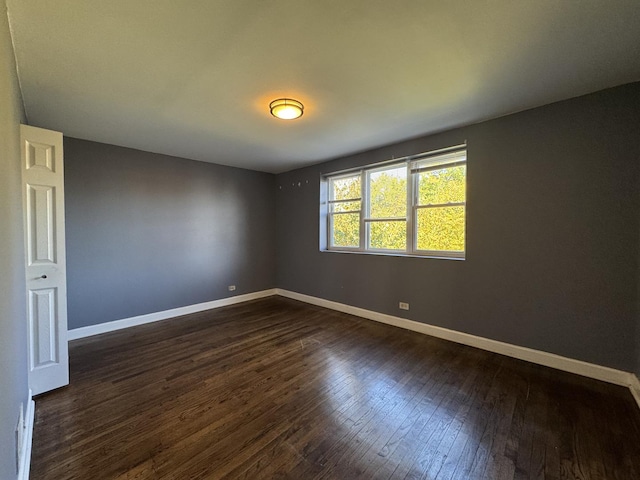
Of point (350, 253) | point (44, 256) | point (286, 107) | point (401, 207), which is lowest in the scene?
point (350, 253)

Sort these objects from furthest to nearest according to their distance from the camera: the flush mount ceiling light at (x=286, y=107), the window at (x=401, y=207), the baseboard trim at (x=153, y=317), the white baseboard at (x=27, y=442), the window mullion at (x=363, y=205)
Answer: the window mullion at (x=363, y=205) → the baseboard trim at (x=153, y=317) → the window at (x=401, y=207) → the flush mount ceiling light at (x=286, y=107) → the white baseboard at (x=27, y=442)

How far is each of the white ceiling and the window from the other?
0.65 meters

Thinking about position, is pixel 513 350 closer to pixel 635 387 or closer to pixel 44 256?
pixel 635 387

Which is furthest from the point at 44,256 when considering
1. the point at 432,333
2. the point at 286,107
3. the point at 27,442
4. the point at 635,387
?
the point at 635,387

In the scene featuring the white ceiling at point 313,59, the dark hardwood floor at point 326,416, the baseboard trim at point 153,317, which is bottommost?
the dark hardwood floor at point 326,416

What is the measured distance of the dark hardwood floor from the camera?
1.48m

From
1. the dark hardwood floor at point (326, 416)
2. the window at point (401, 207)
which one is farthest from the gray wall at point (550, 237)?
the dark hardwood floor at point (326, 416)

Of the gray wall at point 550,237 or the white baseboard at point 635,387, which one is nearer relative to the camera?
the white baseboard at point 635,387

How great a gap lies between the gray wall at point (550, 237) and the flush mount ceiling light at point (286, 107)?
1.76 meters

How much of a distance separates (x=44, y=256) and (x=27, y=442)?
1.36m

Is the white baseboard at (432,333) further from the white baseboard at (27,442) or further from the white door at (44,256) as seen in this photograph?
the white door at (44,256)

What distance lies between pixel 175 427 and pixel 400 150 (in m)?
3.80

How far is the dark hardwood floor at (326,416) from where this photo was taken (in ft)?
4.86

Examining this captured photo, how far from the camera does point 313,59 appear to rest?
6.09 ft
